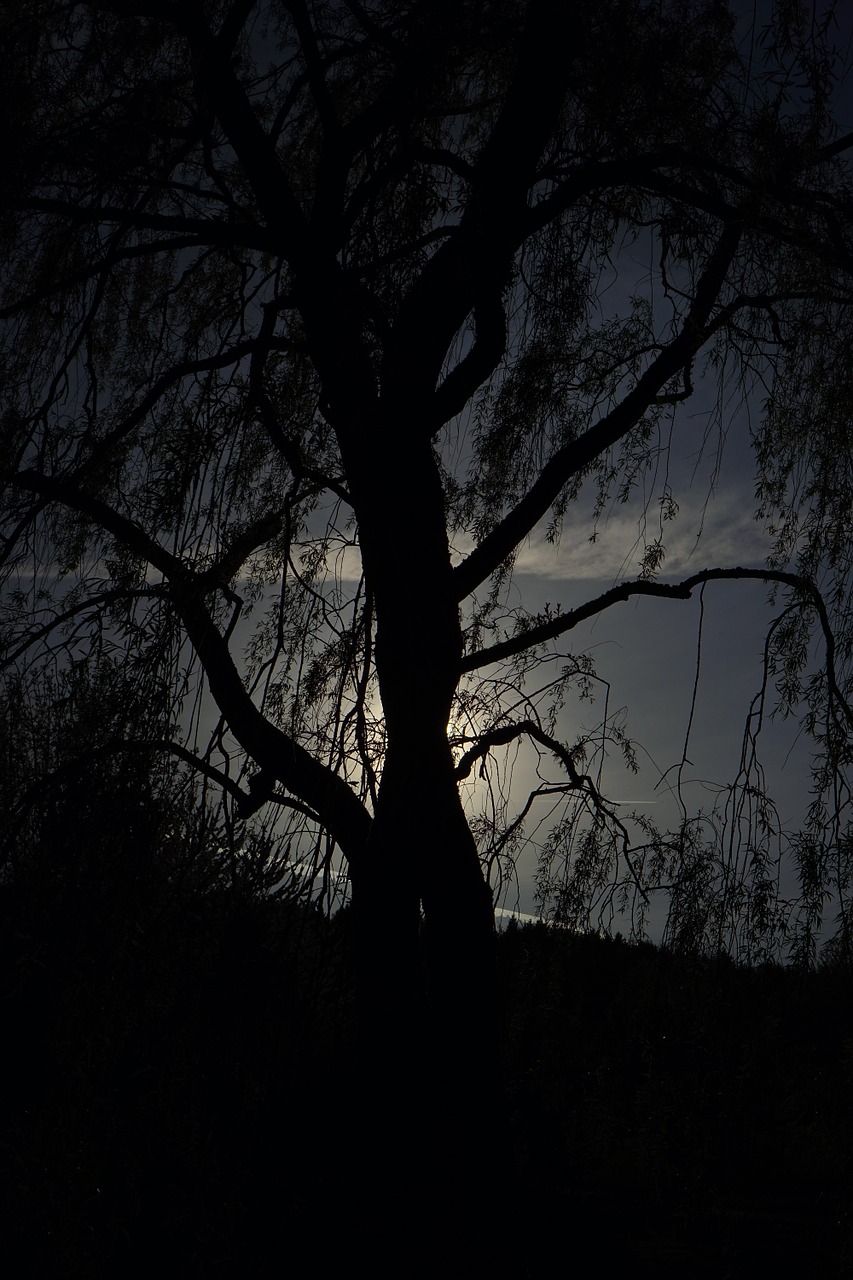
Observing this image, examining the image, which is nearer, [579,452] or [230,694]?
[230,694]

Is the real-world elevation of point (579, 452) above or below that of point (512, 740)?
above

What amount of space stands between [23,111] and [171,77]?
481 mm

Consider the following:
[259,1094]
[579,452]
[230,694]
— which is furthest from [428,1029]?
[579,452]

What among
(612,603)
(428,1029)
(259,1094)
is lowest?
(259,1094)

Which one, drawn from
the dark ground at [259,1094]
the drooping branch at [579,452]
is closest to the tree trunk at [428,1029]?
the dark ground at [259,1094]

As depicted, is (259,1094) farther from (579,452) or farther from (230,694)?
(579,452)

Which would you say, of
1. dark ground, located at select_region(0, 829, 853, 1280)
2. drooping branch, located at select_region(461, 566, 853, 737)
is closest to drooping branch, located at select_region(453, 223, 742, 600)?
drooping branch, located at select_region(461, 566, 853, 737)

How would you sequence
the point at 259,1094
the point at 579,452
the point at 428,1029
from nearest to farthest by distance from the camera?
the point at 259,1094, the point at 428,1029, the point at 579,452

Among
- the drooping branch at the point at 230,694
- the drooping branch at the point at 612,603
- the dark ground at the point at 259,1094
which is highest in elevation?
the drooping branch at the point at 612,603

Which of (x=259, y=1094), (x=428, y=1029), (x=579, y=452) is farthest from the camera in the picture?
(x=579, y=452)

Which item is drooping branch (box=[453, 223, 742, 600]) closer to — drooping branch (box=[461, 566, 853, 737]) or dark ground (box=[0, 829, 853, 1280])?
drooping branch (box=[461, 566, 853, 737])

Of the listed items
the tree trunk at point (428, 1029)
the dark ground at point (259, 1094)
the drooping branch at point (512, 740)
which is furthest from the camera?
the drooping branch at point (512, 740)

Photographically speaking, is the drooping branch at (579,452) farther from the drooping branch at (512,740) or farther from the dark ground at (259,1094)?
the dark ground at (259,1094)

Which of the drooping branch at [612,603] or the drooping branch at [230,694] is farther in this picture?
the drooping branch at [612,603]
